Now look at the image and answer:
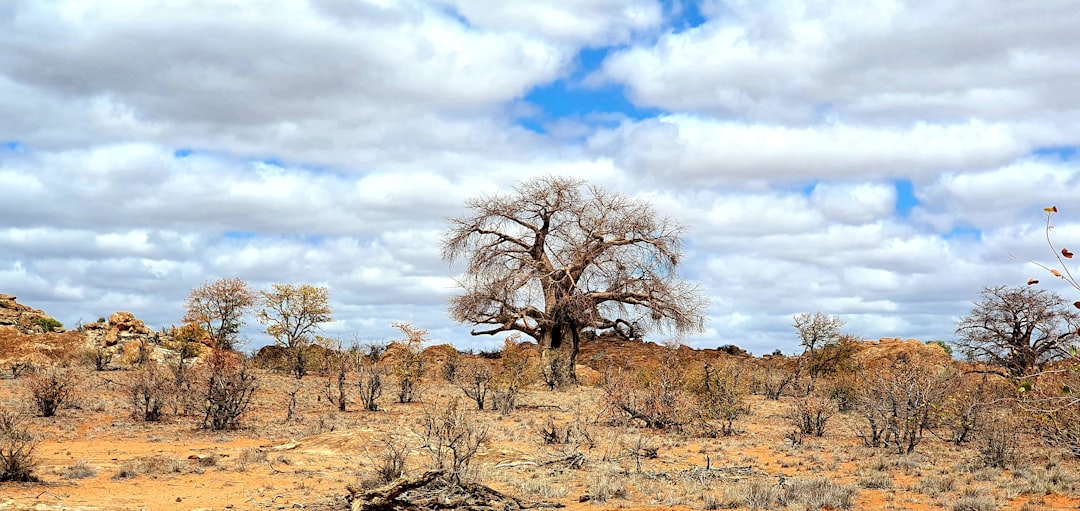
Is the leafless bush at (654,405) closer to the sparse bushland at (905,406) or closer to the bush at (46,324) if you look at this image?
the sparse bushland at (905,406)

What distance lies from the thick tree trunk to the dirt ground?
1098 cm

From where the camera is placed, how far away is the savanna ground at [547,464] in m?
11.9

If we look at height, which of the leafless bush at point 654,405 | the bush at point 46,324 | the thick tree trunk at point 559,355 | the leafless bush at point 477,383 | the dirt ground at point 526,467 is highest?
the bush at point 46,324

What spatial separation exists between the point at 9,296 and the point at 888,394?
123 feet

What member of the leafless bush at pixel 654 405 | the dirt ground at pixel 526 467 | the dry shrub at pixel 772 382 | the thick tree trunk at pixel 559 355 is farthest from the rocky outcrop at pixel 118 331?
the dry shrub at pixel 772 382

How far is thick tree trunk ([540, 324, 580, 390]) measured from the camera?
32594 mm

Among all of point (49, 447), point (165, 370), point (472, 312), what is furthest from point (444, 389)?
point (49, 447)

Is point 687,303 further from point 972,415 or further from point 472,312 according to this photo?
point 972,415

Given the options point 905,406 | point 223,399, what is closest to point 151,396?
point 223,399

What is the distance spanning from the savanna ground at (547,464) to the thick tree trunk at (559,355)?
9.88 meters

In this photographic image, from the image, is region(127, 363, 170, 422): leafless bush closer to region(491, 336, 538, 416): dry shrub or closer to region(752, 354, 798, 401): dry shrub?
region(491, 336, 538, 416): dry shrub

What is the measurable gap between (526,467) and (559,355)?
18.5 m

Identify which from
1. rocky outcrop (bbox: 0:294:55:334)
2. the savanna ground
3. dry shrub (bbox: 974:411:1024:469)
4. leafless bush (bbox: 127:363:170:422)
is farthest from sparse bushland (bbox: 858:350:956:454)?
rocky outcrop (bbox: 0:294:55:334)

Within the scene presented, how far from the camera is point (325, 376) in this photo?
113ft
